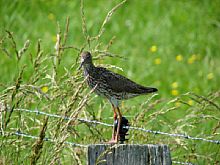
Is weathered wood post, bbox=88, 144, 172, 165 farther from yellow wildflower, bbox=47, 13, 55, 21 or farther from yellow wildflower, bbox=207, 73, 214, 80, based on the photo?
yellow wildflower, bbox=47, 13, 55, 21

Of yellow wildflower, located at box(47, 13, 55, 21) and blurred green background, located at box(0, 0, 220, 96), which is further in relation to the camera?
yellow wildflower, located at box(47, 13, 55, 21)

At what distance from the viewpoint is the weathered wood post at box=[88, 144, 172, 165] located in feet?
13.6

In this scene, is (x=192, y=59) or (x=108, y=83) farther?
(x=192, y=59)

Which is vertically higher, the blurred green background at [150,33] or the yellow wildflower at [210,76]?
the blurred green background at [150,33]

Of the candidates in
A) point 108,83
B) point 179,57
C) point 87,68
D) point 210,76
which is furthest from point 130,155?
point 179,57

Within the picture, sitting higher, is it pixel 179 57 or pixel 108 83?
pixel 179 57

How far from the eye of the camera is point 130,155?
4164 millimetres

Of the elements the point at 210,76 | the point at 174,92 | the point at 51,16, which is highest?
the point at 51,16

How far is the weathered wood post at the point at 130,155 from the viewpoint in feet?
13.6

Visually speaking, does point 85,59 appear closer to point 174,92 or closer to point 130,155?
point 130,155

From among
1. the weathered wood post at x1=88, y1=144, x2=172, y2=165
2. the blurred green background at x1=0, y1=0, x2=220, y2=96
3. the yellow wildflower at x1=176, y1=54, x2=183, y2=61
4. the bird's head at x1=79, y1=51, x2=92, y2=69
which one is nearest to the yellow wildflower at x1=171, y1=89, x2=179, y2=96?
the blurred green background at x1=0, y1=0, x2=220, y2=96

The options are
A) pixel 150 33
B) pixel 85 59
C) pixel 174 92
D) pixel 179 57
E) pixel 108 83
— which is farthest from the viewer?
pixel 150 33

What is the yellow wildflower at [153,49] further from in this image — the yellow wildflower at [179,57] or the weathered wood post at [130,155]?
the weathered wood post at [130,155]

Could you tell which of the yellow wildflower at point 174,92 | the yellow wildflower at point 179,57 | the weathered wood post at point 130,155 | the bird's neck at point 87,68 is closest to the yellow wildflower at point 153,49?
the yellow wildflower at point 179,57
